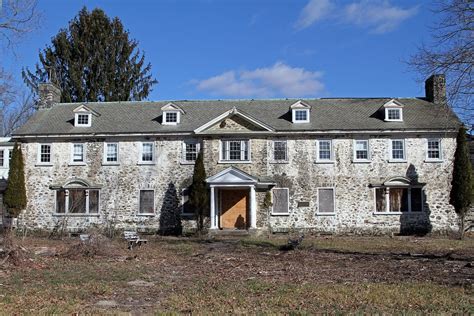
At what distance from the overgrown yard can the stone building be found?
6822 millimetres

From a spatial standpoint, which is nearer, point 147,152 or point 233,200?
point 233,200

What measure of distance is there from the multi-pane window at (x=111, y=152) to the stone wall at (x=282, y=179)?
36 centimetres

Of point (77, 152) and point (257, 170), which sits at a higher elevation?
point (77, 152)

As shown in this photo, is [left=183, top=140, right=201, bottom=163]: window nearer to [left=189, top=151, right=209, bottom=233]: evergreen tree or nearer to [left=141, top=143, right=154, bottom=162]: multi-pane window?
[left=189, top=151, right=209, bottom=233]: evergreen tree

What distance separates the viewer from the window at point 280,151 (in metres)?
27.6

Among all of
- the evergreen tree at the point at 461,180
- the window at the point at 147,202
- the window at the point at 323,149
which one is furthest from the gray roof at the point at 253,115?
the window at the point at 147,202

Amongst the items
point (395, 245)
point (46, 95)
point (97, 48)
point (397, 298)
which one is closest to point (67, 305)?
point (397, 298)

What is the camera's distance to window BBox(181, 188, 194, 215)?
1089 inches

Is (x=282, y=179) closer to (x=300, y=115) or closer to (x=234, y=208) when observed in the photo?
(x=234, y=208)

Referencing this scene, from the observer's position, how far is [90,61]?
46812 millimetres

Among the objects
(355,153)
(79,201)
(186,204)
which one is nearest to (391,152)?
(355,153)

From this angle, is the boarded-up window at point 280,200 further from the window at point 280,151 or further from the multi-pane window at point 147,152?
the multi-pane window at point 147,152

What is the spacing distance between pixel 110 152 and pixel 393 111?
1643 cm

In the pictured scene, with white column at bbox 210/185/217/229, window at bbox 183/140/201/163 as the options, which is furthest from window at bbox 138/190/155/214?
white column at bbox 210/185/217/229
